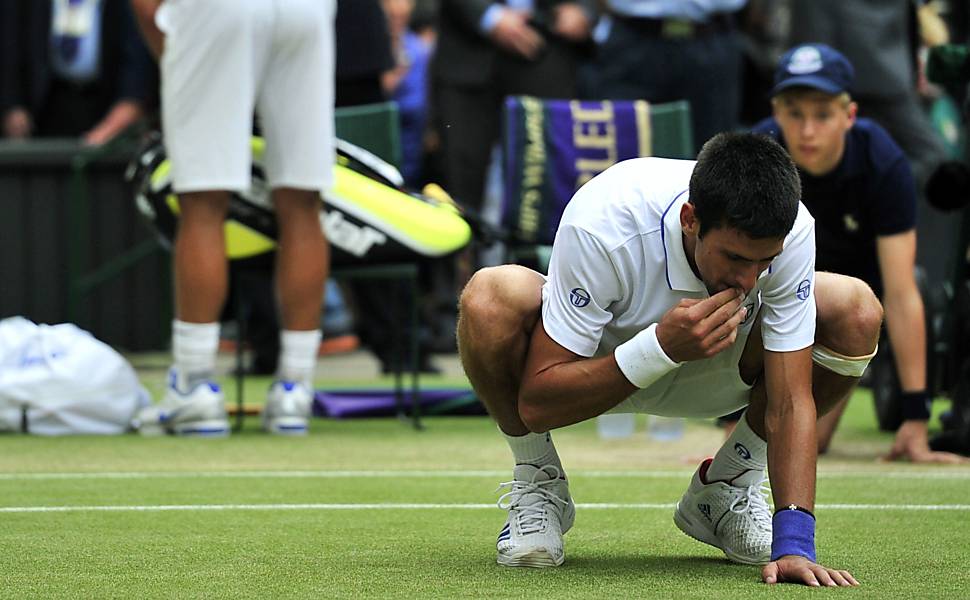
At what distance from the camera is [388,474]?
5.54 meters

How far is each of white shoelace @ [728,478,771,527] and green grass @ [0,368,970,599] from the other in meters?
0.14

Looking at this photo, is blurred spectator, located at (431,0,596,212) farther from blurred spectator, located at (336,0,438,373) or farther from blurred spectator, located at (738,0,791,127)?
blurred spectator, located at (738,0,791,127)

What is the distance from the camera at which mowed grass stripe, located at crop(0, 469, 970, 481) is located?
5410 millimetres

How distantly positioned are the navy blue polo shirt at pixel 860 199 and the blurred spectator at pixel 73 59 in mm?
4908

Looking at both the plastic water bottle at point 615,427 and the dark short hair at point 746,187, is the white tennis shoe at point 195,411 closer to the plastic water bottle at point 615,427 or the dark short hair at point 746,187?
the plastic water bottle at point 615,427

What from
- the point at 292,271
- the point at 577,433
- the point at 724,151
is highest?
the point at 724,151

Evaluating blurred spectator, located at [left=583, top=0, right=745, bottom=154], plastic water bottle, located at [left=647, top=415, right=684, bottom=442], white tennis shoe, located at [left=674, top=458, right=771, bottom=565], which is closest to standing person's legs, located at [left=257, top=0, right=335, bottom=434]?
plastic water bottle, located at [left=647, top=415, right=684, bottom=442]

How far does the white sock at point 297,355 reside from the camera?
6605 millimetres

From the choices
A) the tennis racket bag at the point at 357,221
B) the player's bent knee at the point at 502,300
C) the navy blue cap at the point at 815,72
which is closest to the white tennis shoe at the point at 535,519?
the player's bent knee at the point at 502,300

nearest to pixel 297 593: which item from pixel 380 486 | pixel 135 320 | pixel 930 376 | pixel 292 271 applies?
pixel 380 486

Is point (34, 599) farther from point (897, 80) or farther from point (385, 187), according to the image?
point (897, 80)

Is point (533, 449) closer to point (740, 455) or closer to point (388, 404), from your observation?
point (740, 455)

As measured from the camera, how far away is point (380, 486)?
Answer: 525 centimetres

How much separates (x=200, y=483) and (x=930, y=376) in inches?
105
